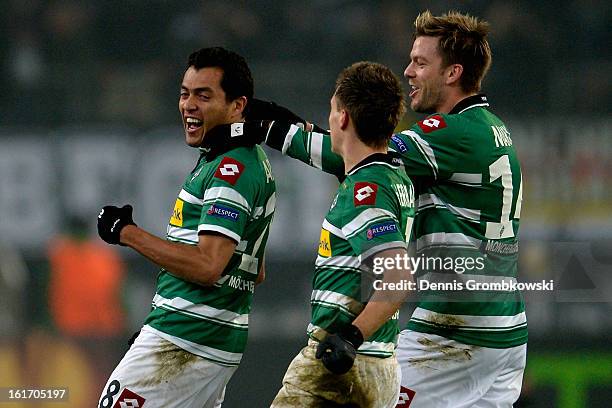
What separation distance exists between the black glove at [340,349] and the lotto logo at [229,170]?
3.18 feet

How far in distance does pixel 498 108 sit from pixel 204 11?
2.42 meters

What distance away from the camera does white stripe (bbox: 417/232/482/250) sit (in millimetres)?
5102

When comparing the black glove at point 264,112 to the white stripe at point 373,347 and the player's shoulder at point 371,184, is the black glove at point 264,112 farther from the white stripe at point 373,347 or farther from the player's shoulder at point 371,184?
the white stripe at point 373,347

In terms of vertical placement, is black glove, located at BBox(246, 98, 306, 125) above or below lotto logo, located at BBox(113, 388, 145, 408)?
above

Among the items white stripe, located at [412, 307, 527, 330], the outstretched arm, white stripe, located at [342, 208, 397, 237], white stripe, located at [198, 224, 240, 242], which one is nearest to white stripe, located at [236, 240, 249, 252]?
white stripe, located at [198, 224, 240, 242]

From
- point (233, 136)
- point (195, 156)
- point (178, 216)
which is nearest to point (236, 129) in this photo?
point (233, 136)

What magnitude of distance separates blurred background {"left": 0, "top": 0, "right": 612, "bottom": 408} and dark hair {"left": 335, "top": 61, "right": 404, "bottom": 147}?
13.9 feet

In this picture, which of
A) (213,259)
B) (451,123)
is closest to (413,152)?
(451,123)

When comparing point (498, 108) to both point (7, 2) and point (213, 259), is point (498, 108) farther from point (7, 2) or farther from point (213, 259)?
point (213, 259)

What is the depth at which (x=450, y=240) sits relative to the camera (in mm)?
5105

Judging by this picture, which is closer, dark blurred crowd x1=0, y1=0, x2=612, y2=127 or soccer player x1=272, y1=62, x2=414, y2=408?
soccer player x1=272, y1=62, x2=414, y2=408

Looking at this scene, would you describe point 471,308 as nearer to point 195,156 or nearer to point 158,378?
point 158,378

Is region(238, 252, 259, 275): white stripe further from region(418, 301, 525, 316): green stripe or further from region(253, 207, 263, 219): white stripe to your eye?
region(418, 301, 525, 316): green stripe

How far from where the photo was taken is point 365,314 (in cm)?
421
